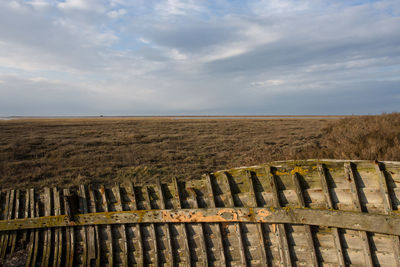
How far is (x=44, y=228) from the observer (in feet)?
15.7

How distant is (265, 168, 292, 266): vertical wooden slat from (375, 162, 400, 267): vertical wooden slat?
1.18 meters

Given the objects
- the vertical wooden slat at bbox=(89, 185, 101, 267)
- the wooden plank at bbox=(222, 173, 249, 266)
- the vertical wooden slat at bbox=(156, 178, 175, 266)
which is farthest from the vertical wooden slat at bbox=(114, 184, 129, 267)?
the wooden plank at bbox=(222, 173, 249, 266)

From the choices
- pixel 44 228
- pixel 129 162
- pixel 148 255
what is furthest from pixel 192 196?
pixel 129 162

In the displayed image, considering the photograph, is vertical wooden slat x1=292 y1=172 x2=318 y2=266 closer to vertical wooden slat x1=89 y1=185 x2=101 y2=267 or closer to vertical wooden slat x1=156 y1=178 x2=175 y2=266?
vertical wooden slat x1=156 y1=178 x2=175 y2=266

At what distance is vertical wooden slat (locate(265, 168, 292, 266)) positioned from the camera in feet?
11.4

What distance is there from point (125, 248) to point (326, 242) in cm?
312

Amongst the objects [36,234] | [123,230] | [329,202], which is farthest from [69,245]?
[329,202]

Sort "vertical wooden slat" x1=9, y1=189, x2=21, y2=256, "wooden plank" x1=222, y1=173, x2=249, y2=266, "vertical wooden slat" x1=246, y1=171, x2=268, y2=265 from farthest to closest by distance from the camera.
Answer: "vertical wooden slat" x1=9, y1=189, x2=21, y2=256
"wooden plank" x1=222, y1=173, x2=249, y2=266
"vertical wooden slat" x1=246, y1=171, x2=268, y2=265

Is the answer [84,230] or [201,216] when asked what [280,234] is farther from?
[84,230]

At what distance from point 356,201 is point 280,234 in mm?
1030

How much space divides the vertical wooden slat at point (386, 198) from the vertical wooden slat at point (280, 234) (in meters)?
1.18

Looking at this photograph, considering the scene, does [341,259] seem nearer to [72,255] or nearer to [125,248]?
[125,248]

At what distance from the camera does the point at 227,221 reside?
3.72 metres

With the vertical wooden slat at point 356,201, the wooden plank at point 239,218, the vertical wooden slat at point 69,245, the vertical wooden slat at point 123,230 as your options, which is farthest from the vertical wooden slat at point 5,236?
the vertical wooden slat at point 356,201
